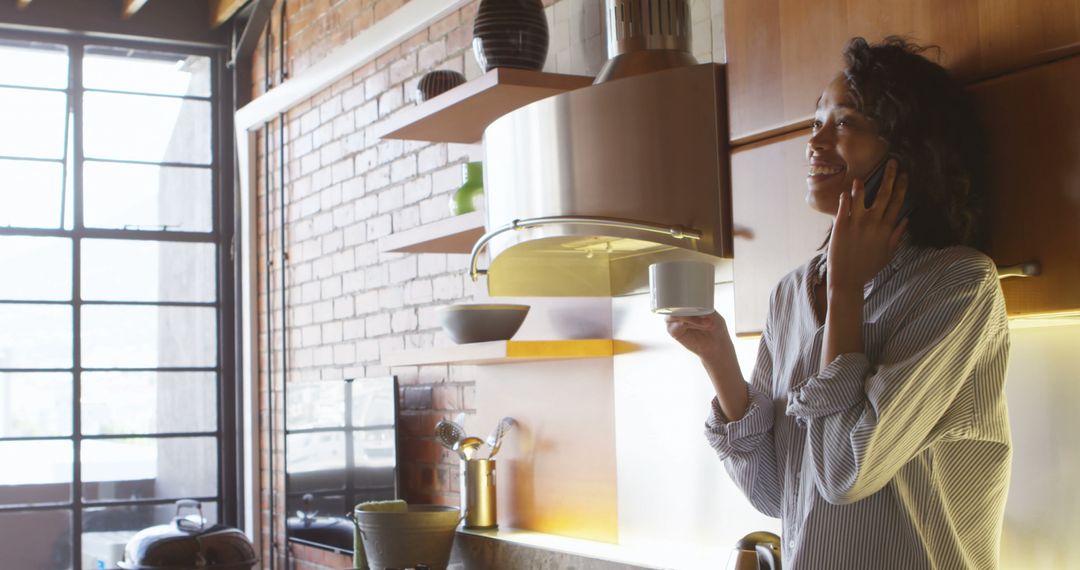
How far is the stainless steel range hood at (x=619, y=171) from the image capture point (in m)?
1.93

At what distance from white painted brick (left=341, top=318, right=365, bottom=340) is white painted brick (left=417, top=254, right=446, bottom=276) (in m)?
0.49

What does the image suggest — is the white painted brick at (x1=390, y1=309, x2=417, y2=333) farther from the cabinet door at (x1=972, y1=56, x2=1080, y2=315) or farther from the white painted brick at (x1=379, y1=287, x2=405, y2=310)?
the cabinet door at (x1=972, y1=56, x2=1080, y2=315)

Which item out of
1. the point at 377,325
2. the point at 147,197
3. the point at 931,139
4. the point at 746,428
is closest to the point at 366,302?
the point at 377,325

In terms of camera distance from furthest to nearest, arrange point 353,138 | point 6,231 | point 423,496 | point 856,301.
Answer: point 6,231 < point 353,138 < point 423,496 < point 856,301

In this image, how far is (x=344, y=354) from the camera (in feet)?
13.7

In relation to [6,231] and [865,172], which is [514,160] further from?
[6,231]

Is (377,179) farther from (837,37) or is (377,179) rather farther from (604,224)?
(837,37)

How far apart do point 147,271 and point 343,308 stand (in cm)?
147

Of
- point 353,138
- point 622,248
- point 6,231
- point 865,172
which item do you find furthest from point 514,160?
point 6,231

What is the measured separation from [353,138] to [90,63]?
1.74m

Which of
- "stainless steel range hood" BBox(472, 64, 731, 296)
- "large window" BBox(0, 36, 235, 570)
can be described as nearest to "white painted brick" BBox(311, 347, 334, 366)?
"large window" BBox(0, 36, 235, 570)

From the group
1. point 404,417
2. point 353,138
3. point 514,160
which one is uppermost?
Answer: point 353,138

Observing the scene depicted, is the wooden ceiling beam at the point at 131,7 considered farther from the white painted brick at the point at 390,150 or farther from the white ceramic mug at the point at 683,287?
the white ceramic mug at the point at 683,287

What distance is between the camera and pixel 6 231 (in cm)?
492
